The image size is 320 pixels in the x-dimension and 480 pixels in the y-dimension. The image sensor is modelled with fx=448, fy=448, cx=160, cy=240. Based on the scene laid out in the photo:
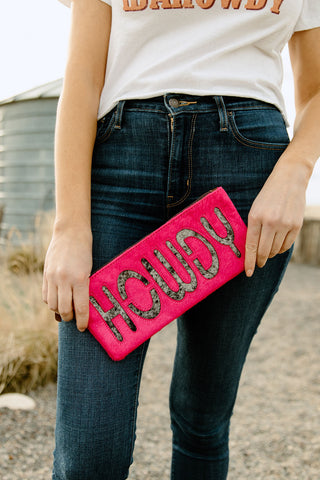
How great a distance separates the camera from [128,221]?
3.10 ft

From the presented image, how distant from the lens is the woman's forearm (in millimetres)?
883

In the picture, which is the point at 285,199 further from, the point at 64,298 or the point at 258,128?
the point at 64,298

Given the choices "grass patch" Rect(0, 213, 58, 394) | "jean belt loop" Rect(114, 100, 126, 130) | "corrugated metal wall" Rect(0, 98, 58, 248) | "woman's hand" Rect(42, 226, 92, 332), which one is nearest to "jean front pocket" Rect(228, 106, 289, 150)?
"jean belt loop" Rect(114, 100, 126, 130)

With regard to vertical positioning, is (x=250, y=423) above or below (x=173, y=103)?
below

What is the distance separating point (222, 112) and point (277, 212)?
237 mm

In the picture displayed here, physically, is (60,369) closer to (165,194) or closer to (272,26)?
(165,194)

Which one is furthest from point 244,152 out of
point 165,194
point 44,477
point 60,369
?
point 44,477

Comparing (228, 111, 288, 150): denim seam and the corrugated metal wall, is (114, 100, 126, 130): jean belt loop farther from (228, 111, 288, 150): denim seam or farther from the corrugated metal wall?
the corrugated metal wall

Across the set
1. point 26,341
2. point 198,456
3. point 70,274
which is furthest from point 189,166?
point 26,341

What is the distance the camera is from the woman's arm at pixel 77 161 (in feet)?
2.80

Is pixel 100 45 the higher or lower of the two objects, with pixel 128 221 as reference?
higher

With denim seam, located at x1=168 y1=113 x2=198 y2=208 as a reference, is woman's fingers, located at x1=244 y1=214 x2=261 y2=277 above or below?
below

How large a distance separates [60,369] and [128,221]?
33 centimetres

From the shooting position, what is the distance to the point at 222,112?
923mm
